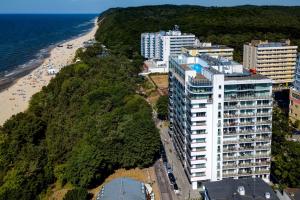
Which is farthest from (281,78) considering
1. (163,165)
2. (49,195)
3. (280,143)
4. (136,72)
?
(49,195)

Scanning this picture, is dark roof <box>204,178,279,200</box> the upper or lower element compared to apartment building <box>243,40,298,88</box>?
lower

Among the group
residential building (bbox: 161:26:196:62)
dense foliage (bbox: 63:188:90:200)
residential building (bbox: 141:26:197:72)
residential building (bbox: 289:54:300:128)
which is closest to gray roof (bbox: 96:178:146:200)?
→ dense foliage (bbox: 63:188:90:200)

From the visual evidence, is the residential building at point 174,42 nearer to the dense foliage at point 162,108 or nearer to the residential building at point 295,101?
the dense foliage at point 162,108

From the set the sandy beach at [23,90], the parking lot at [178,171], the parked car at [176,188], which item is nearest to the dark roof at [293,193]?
the parking lot at [178,171]

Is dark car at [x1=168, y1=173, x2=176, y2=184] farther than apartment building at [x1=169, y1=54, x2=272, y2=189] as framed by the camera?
Yes

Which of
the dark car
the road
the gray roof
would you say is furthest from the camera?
the dark car

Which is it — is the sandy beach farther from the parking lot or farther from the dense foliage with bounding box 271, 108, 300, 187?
the dense foliage with bounding box 271, 108, 300, 187
